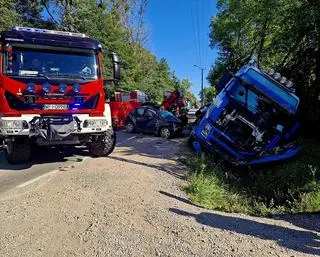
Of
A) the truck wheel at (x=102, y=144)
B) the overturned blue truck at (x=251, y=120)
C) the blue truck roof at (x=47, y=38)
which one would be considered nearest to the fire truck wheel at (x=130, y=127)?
the overturned blue truck at (x=251, y=120)

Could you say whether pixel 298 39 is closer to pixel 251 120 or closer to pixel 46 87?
pixel 251 120

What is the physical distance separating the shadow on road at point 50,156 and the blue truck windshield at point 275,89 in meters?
5.63

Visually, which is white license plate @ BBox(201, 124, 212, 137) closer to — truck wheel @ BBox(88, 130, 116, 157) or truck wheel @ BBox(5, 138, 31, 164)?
truck wheel @ BBox(88, 130, 116, 157)

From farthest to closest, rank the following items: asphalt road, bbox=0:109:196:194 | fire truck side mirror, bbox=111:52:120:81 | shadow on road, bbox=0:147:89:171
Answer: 1. fire truck side mirror, bbox=111:52:120:81
2. shadow on road, bbox=0:147:89:171
3. asphalt road, bbox=0:109:196:194

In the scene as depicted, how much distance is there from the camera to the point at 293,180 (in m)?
11.2

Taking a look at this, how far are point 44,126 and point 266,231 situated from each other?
5.39 m

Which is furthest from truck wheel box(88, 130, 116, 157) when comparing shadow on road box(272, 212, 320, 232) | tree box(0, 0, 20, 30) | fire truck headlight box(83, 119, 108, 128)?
tree box(0, 0, 20, 30)

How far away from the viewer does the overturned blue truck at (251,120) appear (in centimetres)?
1242

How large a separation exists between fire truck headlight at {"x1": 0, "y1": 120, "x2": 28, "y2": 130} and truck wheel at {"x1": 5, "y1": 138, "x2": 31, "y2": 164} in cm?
63

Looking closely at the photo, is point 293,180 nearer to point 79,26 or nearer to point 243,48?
point 79,26

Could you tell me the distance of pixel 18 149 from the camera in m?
9.77

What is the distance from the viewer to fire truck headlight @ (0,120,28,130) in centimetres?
884

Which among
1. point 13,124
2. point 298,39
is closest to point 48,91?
point 13,124

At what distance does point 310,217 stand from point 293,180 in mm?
3909
